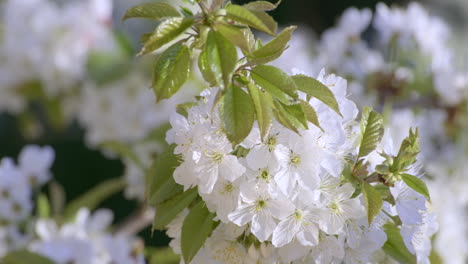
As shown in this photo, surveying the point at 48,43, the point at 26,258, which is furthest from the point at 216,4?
the point at 48,43

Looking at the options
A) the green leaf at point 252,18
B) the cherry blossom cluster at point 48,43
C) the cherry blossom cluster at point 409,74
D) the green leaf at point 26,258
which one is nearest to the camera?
the green leaf at point 252,18

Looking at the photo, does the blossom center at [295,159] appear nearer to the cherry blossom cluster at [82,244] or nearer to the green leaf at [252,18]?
the green leaf at [252,18]

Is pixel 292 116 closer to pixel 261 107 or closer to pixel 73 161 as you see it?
pixel 261 107

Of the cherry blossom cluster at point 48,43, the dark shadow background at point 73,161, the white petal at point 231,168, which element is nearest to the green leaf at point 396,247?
the white petal at point 231,168

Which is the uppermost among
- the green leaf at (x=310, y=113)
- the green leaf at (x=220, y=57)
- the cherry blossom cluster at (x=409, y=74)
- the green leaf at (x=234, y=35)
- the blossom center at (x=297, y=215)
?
the green leaf at (x=234, y=35)

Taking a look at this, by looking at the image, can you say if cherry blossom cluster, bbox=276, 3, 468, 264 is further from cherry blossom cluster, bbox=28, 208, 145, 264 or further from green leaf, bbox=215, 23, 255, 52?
green leaf, bbox=215, 23, 255, 52

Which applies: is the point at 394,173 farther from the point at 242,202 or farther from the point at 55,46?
the point at 55,46
